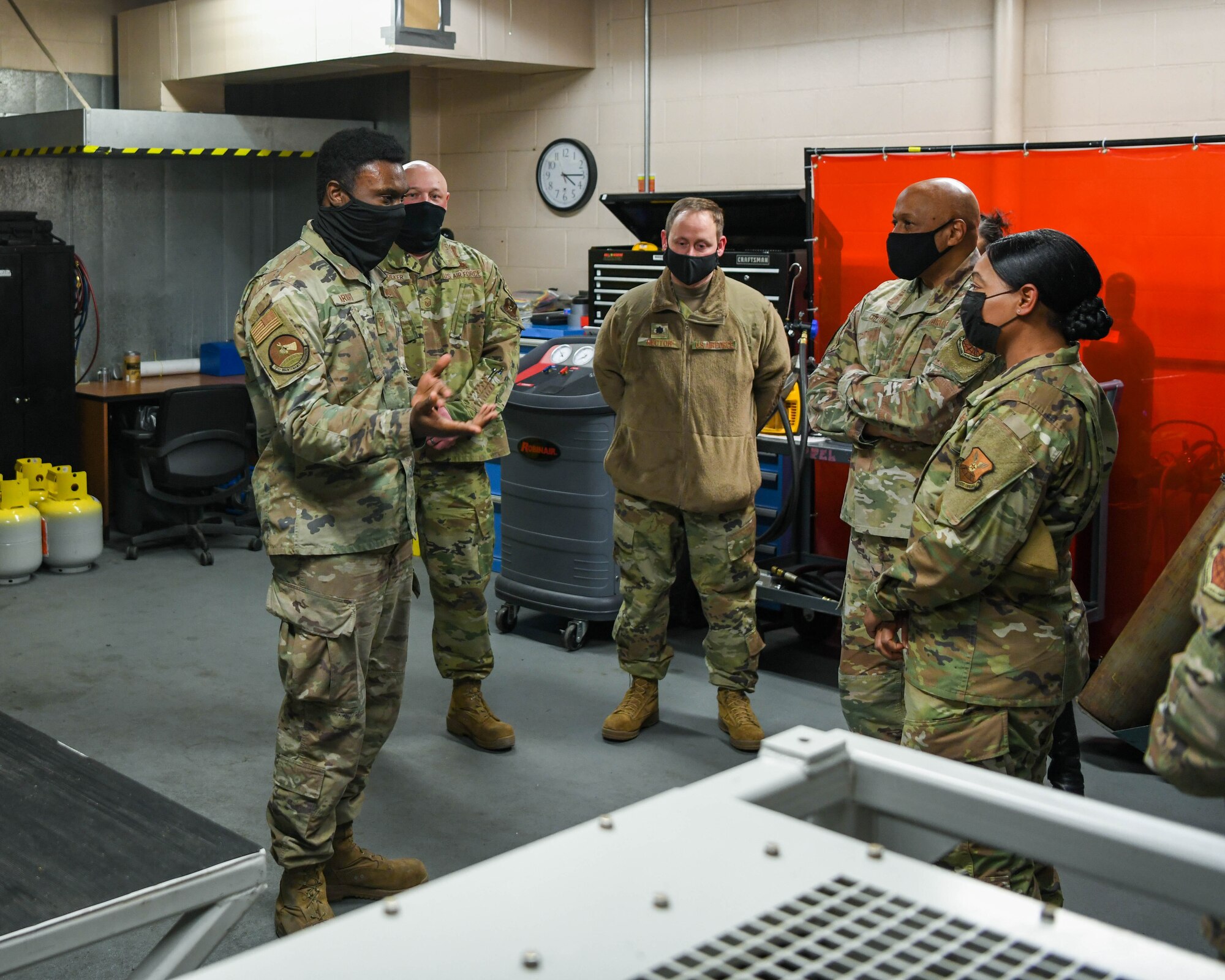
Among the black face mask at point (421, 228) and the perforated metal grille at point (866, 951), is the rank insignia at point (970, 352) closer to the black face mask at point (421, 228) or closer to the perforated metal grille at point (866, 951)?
the black face mask at point (421, 228)

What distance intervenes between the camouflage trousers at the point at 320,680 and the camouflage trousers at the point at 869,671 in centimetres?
112

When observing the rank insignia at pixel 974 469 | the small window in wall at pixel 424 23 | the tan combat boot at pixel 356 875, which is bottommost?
the tan combat boot at pixel 356 875

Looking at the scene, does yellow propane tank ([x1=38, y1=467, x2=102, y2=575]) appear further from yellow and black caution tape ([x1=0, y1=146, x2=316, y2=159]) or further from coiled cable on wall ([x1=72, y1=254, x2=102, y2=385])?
yellow and black caution tape ([x1=0, y1=146, x2=316, y2=159])

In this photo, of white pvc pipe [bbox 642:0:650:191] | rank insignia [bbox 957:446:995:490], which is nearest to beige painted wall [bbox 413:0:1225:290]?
white pvc pipe [bbox 642:0:650:191]

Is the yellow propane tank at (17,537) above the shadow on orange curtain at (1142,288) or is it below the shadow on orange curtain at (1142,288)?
below

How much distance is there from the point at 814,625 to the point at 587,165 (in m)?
2.87

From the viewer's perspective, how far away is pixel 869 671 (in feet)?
10.1

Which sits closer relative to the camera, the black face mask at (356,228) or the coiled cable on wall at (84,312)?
the black face mask at (356,228)

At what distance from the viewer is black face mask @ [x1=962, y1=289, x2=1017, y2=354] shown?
2350 millimetres

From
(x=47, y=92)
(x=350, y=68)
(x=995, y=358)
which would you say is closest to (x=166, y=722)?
(x=995, y=358)

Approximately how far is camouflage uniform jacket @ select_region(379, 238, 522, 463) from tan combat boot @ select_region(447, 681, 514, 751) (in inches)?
29.7

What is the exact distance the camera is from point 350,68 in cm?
683

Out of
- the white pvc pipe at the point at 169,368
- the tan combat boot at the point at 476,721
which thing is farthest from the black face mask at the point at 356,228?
the white pvc pipe at the point at 169,368

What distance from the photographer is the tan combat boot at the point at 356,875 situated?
2.96 meters
